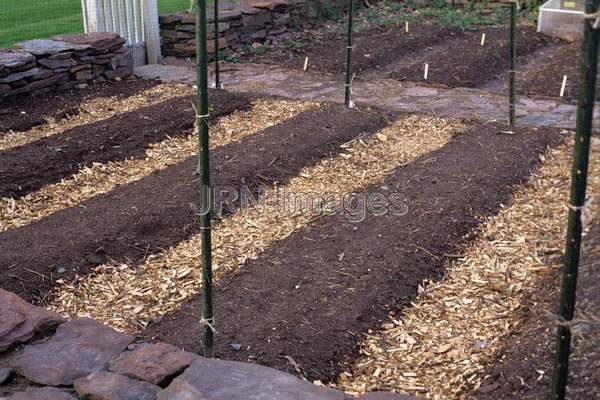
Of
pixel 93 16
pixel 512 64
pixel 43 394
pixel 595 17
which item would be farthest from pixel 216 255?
pixel 93 16

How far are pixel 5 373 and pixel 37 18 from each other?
8.64 metres

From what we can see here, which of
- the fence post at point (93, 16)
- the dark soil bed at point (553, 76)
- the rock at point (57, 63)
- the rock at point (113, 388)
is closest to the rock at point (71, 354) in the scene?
the rock at point (113, 388)

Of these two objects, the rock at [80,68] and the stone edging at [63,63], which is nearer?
the stone edging at [63,63]

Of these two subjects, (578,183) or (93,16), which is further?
(93,16)

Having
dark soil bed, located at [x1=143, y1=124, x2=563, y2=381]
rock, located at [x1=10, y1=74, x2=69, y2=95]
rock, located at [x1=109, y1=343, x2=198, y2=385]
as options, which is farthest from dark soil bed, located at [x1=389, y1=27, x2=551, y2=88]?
rock, located at [x1=109, y1=343, x2=198, y2=385]

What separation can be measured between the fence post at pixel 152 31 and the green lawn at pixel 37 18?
137 cm

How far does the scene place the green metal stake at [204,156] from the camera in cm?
306

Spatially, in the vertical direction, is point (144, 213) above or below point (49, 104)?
below

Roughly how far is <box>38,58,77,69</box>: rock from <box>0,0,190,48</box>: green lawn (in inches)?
64.8

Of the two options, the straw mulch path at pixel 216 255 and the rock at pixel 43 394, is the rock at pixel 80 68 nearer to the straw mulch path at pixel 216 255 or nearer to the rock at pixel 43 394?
the straw mulch path at pixel 216 255

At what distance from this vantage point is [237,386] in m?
2.62

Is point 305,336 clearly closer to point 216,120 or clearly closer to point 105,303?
point 105,303

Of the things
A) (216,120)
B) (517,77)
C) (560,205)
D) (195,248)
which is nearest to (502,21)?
(517,77)

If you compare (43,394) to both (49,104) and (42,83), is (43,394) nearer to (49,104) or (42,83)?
(49,104)
